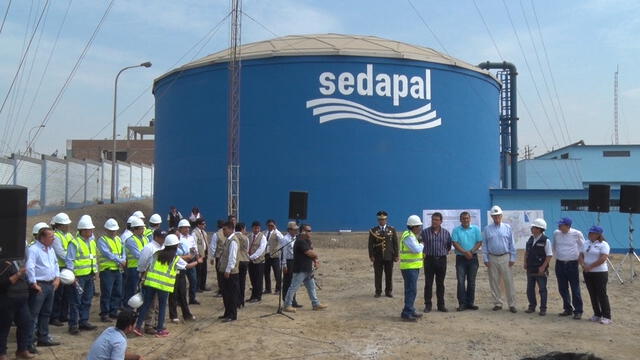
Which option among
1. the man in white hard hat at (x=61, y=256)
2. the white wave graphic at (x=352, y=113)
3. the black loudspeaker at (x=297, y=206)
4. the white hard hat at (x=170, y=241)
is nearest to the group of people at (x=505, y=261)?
the black loudspeaker at (x=297, y=206)

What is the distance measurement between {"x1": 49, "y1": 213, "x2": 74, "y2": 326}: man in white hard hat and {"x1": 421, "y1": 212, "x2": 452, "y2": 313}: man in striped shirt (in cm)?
604

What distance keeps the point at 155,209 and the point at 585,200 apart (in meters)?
19.7

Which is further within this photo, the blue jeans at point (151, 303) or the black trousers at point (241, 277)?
the black trousers at point (241, 277)

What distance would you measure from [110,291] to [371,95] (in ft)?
51.3

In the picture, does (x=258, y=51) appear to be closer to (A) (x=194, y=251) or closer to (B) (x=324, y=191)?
(B) (x=324, y=191)

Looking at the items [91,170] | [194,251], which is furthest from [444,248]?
[91,170]

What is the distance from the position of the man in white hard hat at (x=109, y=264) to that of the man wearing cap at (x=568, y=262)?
24.7ft

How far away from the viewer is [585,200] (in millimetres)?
25375

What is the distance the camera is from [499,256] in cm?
1082

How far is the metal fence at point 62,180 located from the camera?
2906cm

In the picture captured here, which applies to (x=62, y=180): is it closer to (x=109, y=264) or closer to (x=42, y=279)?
(x=109, y=264)

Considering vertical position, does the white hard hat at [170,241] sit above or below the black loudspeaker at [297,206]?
below

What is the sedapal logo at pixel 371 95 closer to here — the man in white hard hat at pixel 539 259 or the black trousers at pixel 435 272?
the black trousers at pixel 435 272

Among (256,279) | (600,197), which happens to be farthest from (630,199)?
(256,279)
